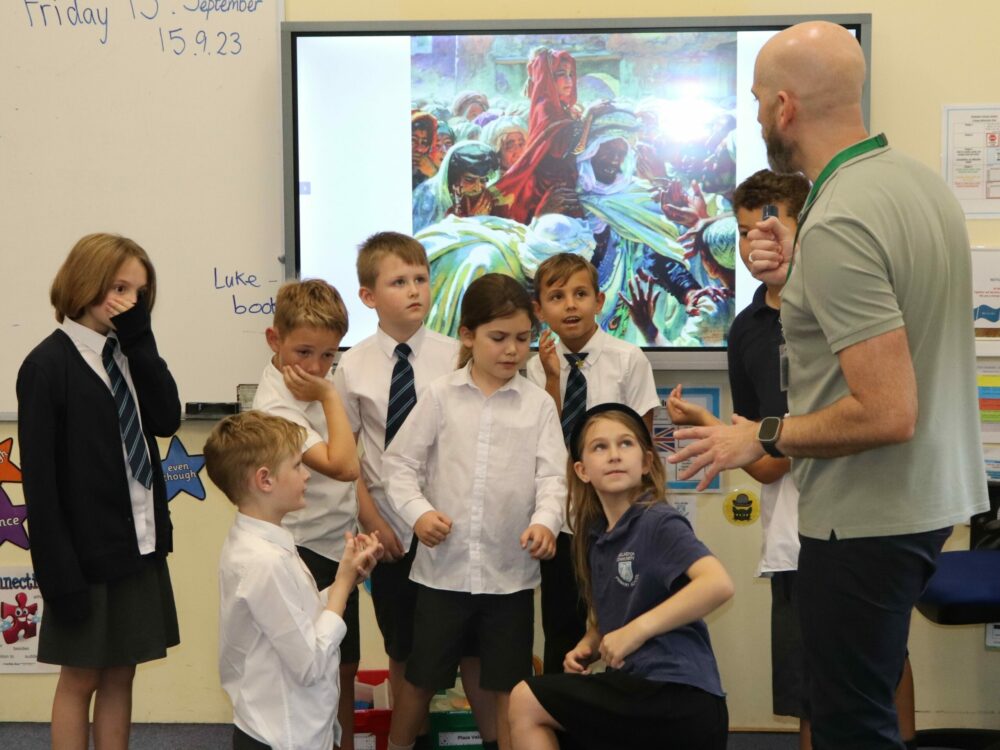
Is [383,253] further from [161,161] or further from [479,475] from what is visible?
[161,161]

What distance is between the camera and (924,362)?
1.76 m

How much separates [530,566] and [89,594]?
104 cm

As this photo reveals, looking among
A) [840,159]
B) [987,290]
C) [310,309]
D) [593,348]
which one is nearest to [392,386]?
[310,309]

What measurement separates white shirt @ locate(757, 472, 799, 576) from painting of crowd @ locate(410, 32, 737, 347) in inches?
26.9

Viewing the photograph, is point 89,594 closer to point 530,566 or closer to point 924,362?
point 530,566

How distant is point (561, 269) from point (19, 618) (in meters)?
2.15

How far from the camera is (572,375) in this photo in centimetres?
294

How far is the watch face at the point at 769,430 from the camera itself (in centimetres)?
182

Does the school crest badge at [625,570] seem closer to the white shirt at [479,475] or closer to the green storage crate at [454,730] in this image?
the white shirt at [479,475]

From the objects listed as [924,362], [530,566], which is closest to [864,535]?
[924,362]

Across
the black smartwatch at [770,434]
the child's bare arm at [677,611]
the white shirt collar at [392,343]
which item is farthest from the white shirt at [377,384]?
the black smartwatch at [770,434]

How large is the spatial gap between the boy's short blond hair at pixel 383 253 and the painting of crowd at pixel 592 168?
33cm

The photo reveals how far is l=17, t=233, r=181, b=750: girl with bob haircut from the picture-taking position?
2.37 metres

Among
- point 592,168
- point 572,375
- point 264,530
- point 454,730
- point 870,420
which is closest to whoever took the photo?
point 870,420
